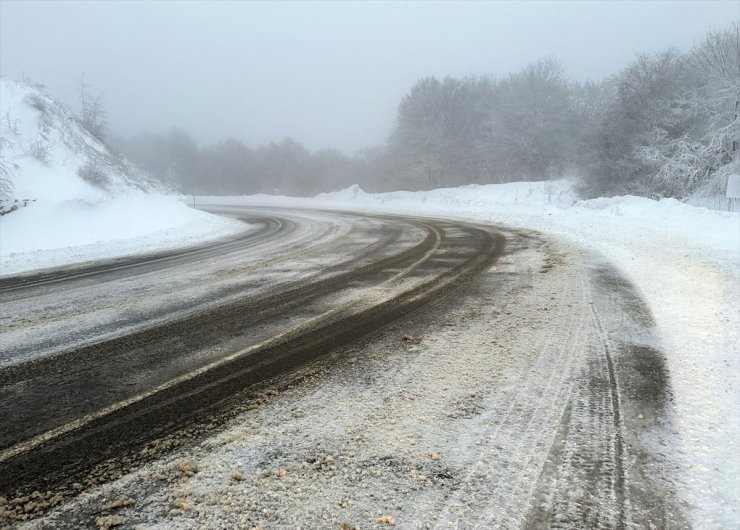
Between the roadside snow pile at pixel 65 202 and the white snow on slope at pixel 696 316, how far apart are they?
983 cm

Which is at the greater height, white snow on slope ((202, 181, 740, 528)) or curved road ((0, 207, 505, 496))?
white snow on slope ((202, 181, 740, 528))

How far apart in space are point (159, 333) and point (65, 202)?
1240 centimetres

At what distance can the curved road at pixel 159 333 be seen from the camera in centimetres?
224

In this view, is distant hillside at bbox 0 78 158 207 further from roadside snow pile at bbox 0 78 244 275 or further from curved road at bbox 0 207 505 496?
curved road at bbox 0 207 505 496

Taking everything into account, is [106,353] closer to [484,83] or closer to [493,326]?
[493,326]

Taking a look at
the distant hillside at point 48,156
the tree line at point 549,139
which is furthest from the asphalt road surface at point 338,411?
the tree line at point 549,139

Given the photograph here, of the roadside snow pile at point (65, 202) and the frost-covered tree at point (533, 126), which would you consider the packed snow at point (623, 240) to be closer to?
the roadside snow pile at point (65, 202)

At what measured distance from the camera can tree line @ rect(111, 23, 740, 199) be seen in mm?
21578

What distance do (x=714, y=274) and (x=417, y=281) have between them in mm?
4418

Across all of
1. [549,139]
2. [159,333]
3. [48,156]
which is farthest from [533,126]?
[159,333]

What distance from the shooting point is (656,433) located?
2.21 meters

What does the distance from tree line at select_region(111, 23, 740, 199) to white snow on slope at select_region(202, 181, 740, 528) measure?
1175 cm

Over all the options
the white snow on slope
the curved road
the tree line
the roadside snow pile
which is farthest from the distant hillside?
the tree line

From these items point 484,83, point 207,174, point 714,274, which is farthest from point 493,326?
point 207,174
